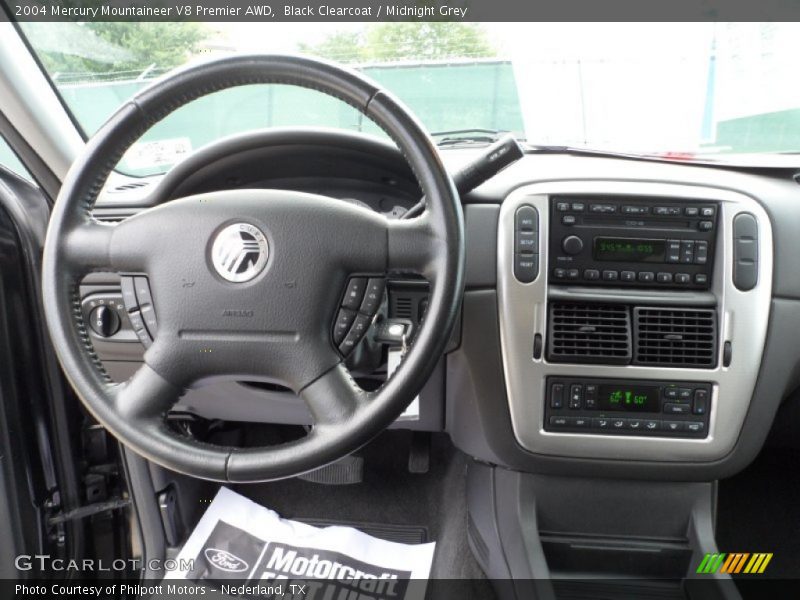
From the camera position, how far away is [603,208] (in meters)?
1.09

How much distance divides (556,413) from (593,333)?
0.55 feet

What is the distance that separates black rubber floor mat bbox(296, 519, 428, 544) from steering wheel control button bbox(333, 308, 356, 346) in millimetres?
808

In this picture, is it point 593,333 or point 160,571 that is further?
point 160,571

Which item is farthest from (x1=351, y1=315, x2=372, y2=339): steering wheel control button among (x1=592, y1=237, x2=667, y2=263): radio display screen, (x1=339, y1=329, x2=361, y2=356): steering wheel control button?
(x1=592, y1=237, x2=667, y2=263): radio display screen

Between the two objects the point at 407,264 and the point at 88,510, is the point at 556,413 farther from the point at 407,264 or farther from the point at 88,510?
the point at 88,510

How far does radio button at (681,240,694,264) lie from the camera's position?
1.09 m

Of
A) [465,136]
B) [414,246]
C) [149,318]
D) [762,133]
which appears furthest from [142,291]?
[762,133]

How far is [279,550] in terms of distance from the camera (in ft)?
4.57

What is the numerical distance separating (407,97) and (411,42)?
117 millimetres

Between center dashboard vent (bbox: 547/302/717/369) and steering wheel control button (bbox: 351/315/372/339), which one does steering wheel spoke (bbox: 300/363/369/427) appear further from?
center dashboard vent (bbox: 547/302/717/369)

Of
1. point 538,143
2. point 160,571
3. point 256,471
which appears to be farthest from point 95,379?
point 538,143

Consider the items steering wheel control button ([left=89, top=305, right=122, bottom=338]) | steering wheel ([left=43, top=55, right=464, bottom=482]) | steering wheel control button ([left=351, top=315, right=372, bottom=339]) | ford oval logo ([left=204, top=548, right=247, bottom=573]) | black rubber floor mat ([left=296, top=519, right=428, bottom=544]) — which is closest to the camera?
steering wheel ([left=43, top=55, right=464, bottom=482])

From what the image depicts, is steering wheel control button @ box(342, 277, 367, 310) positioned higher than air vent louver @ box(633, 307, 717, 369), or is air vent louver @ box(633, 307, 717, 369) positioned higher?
steering wheel control button @ box(342, 277, 367, 310)

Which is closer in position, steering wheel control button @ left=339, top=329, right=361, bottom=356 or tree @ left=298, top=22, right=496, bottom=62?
steering wheel control button @ left=339, top=329, right=361, bottom=356
